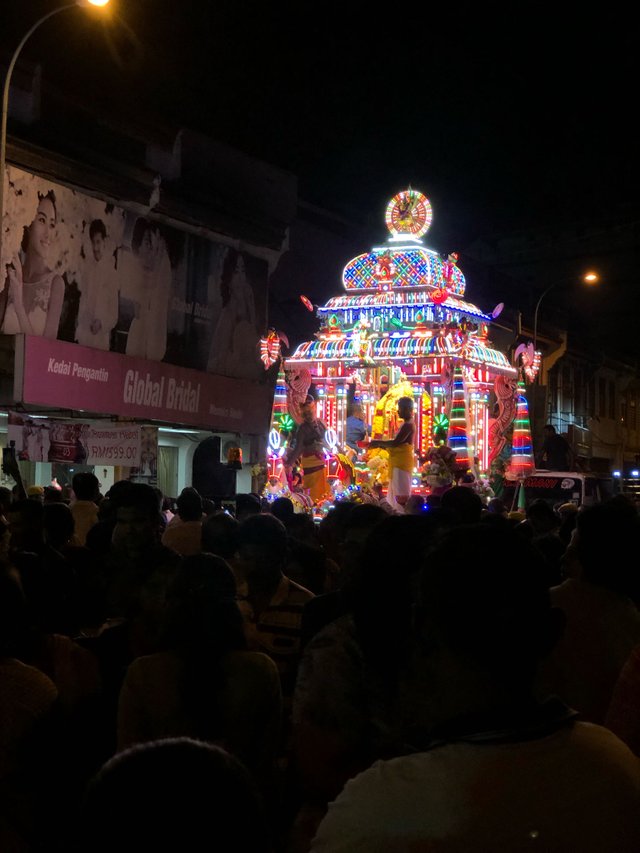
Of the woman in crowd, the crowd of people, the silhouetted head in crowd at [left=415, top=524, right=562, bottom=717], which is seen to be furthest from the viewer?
the woman in crowd

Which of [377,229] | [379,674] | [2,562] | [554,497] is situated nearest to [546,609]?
[379,674]

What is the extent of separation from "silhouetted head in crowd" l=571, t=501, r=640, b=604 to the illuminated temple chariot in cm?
1190

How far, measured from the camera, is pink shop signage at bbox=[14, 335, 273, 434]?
1892cm

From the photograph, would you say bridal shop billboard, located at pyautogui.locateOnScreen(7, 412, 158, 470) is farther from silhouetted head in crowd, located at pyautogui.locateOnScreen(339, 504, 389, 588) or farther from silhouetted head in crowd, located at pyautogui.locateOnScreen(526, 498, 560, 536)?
silhouetted head in crowd, located at pyautogui.locateOnScreen(339, 504, 389, 588)

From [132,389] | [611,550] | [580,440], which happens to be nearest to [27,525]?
[611,550]

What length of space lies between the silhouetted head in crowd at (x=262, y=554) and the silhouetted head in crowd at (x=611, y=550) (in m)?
1.38

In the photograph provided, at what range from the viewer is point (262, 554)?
508 cm

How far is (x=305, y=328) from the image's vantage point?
1150 inches

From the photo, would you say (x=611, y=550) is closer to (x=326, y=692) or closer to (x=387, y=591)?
(x=387, y=591)

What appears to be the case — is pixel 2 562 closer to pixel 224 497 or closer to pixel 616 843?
pixel 616 843

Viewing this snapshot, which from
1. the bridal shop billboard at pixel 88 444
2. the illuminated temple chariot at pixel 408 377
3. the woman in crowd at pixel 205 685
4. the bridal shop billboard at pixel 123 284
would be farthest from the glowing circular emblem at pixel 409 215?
the woman in crowd at pixel 205 685

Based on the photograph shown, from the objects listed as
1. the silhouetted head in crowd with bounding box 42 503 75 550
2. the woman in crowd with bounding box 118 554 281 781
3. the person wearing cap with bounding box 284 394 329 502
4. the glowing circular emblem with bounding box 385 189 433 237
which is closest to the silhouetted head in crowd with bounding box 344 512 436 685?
the woman in crowd with bounding box 118 554 281 781

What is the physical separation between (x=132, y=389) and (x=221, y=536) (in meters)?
15.6

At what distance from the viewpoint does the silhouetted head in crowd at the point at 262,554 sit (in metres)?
5.07
